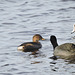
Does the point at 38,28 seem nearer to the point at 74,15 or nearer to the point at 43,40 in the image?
the point at 43,40

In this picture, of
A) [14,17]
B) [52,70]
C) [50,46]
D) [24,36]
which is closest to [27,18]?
[14,17]

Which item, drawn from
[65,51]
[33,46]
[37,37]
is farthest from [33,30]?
[65,51]

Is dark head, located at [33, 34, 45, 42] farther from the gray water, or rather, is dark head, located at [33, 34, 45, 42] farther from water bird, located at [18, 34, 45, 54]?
the gray water

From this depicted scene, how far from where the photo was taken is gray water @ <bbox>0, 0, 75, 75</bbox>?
11.8 meters

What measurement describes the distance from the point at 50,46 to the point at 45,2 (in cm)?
855

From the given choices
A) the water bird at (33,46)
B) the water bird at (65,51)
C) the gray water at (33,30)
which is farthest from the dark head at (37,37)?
the water bird at (65,51)

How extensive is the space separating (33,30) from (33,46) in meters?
2.42

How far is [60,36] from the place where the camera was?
16.0 m

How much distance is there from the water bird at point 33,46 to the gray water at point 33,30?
21cm

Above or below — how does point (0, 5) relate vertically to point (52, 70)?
above

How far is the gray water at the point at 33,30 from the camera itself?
1184 centimetres

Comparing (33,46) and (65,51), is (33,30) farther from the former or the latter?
(65,51)

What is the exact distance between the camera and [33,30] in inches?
674

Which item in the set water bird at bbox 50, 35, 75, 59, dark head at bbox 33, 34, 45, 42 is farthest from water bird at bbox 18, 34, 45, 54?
water bird at bbox 50, 35, 75, 59
